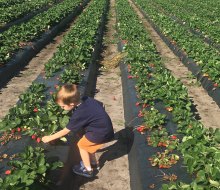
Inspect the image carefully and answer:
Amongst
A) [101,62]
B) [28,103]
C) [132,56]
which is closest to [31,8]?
[101,62]

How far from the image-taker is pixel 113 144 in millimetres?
7141

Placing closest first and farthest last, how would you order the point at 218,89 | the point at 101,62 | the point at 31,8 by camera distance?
the point at 218,89, the point at 101,62, the point at 31,8

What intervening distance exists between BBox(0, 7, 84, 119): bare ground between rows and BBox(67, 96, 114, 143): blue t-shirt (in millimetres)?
3874

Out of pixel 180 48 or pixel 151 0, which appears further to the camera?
pixel 151 0

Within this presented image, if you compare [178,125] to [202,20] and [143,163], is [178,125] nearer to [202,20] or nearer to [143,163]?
[143,163]

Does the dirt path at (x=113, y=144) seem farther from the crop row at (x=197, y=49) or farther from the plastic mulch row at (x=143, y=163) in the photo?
the crop row at (x=197, y=49)

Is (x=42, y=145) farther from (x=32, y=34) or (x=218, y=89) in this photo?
(x=32, y=34)

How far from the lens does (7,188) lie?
4312 mm

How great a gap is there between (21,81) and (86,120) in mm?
6524

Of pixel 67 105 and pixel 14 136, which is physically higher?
pixel 67 105

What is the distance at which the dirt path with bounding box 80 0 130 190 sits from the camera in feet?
19.5

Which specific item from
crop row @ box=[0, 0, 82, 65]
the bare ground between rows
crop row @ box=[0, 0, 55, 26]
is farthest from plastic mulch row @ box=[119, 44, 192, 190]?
crop row @ box=[0, 0, 55, 26]

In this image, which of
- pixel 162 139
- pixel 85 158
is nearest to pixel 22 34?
pixel 85 158

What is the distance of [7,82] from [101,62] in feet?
12.5
